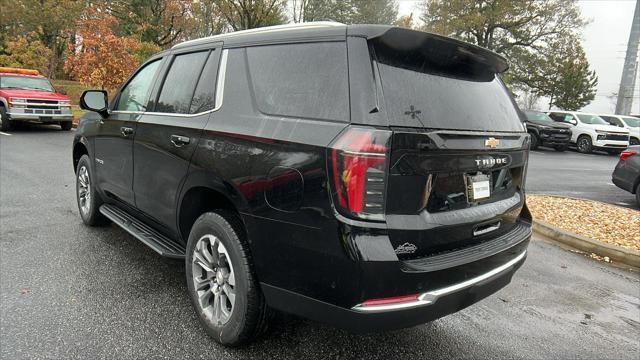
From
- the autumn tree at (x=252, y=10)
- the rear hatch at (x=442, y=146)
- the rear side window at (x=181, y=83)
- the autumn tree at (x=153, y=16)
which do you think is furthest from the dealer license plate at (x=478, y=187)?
the autumn tree at (x=153, y=16)

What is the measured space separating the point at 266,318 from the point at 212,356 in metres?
0.42

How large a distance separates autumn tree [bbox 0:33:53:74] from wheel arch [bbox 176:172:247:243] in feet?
88.7

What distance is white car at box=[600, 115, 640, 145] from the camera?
68.1ft

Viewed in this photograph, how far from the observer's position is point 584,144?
20.2 m

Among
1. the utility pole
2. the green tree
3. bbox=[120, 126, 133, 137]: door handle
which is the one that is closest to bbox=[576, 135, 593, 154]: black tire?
the utility pole

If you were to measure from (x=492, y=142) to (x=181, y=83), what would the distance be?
87.5 inches

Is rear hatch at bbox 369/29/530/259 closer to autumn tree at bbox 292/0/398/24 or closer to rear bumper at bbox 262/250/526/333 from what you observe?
rear bumper at bbox 262/250/526/333

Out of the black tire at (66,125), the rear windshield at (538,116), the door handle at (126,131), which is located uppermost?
the rear windshield at (538,116)

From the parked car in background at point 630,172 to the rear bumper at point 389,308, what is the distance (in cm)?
727

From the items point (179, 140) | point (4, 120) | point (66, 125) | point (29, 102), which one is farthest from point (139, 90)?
point (66, 125)

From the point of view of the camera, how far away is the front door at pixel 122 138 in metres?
3.61

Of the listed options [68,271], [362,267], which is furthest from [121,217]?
[362,267]

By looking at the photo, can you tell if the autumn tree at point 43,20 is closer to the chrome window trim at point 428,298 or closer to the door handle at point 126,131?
the door handle at point 126,131

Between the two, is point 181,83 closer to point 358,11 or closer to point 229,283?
point 229,283
